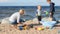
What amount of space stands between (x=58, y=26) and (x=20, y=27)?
1.92 m

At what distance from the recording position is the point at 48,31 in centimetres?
1023

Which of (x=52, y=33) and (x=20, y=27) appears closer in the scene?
(x=52, y=33)

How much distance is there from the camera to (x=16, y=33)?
1015 cm

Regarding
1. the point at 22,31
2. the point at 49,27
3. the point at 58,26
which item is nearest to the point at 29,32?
the point at 22,31

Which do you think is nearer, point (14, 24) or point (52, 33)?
point (52, 33)

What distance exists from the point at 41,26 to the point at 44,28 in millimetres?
388

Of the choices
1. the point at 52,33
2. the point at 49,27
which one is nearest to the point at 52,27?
the point at 49,27

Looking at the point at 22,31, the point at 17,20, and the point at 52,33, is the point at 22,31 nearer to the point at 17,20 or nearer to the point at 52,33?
the point at 17,20

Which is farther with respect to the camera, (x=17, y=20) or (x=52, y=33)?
(x=17, y=20)

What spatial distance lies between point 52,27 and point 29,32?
1.18 meters

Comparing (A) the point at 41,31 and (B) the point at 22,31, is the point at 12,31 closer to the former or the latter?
(B) the point at 22,31

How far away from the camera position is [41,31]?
10328 mm

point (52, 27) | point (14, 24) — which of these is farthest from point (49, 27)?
point (14, 24)

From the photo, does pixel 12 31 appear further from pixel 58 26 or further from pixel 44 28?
pixel 58 26
